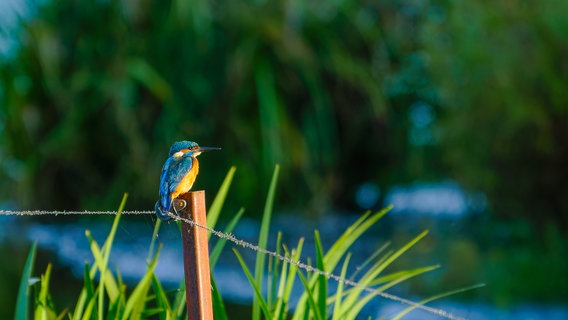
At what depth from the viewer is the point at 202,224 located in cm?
99

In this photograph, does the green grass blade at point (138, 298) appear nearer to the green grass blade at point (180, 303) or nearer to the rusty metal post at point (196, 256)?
the green grass blade at point (180, 303)

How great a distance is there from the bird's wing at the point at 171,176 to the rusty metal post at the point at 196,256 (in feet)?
0.08

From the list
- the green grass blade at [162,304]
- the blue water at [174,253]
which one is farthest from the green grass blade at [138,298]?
the blue water at [174,253]

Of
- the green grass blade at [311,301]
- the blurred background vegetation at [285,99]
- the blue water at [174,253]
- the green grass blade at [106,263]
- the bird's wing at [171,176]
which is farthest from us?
the blurred background vegetation at [285,99]

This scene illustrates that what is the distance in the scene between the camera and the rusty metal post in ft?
3.24

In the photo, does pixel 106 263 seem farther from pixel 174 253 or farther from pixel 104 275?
pixel 174 253

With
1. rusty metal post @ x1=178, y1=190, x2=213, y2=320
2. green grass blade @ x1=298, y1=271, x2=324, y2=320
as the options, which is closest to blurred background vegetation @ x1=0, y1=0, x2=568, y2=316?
green grass blade @ x1=298, y1=271, x2=324, y2=320

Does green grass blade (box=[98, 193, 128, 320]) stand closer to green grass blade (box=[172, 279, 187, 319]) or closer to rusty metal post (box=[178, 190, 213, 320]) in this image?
green grass blade (box=[172, 279, 187, 319])

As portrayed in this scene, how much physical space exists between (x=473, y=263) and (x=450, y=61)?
109 centimetres

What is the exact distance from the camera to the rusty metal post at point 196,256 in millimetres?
987

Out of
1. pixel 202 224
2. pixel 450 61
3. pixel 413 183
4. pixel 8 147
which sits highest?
pixel 450 61

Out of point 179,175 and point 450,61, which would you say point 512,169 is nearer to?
point 450,61

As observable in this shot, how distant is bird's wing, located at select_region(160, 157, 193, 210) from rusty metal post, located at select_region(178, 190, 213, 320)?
2 cm

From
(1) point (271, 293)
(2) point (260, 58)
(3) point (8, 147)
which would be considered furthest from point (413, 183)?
(1) point (271, 293)
